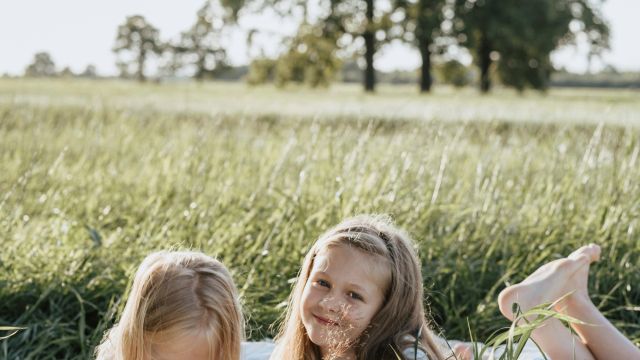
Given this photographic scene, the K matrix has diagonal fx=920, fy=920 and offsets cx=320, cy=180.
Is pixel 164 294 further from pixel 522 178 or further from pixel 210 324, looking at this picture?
pixel 522 178

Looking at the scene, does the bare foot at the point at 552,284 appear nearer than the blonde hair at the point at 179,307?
No

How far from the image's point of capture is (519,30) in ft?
72.9

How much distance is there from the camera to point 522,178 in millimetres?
4242

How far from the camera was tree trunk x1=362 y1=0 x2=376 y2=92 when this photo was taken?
22.5m

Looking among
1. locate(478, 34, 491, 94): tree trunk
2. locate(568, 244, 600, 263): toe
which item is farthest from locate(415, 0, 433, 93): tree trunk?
locate(568, 244, 600, 263): toe

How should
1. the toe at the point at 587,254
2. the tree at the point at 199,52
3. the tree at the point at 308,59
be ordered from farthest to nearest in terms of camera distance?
the tree at the point at 199,52 → the tree at the point at 308,59 → the toe at the point at 587,254

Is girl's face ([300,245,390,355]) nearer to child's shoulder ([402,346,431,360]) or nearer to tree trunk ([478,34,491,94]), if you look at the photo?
child's shoulder ([402,346,431,360])

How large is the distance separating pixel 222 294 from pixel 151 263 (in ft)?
0.60

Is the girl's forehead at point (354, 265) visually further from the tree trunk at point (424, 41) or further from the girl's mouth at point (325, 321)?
the tree trunk at point (424, 41)

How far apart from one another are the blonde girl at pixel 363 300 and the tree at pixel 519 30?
20.2m

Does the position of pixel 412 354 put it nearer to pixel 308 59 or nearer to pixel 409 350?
pixel 409 350

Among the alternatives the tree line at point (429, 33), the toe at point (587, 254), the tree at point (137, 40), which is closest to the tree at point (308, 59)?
the tree line at point (429, 33)

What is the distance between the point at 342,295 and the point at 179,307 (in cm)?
50

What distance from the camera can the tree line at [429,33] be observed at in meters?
22.4
